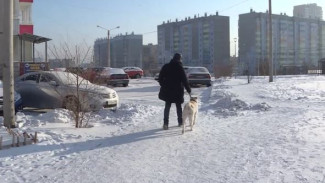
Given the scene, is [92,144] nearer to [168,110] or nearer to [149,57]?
[168,110]

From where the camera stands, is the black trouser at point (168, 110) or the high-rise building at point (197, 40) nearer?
the black trouser at point (168, 110)

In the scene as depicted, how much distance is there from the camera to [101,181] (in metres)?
5.71

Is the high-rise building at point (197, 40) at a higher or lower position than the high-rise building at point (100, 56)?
higher

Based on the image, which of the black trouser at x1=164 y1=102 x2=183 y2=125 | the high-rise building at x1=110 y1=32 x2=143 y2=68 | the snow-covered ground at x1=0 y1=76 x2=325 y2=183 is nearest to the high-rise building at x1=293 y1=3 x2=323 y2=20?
the high-rise building at x1=110 y1=32 x2=143 y2=68

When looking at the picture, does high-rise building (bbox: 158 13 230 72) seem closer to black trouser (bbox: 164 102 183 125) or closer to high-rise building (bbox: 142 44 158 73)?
high-rise building (bbox: 142 44 158 73)

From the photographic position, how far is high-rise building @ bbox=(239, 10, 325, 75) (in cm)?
8525

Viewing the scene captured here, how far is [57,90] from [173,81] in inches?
197

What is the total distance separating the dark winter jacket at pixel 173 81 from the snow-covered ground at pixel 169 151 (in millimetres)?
734

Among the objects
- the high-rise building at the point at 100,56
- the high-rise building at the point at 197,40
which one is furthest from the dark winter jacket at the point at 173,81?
the high-rise building at the point at 197,40

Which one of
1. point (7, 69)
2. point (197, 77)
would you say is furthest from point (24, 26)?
point (7, 69)

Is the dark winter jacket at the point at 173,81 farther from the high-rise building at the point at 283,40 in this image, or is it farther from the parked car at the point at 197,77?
the high-rise building at the point at 283,40

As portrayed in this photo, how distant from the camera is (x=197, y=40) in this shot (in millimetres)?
94500

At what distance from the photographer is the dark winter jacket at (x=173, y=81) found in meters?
9.65

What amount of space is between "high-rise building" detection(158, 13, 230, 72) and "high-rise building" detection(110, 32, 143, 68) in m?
4.99
